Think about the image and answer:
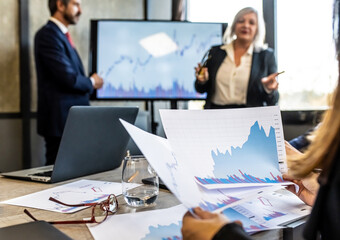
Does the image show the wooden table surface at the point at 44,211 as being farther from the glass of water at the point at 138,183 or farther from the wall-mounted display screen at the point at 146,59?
the wall-mounted display screen at the point at 146,59

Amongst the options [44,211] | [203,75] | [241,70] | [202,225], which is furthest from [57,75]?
[202,225]

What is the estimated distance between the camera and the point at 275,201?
877mm

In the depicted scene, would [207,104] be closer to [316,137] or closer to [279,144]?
[279,144]

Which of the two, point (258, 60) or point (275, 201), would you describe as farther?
point (258, 60)

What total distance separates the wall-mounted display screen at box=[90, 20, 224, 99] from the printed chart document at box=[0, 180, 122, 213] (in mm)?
1947

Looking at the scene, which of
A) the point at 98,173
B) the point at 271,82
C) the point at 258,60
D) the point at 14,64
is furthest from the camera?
the point at 14,64

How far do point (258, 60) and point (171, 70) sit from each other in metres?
0.75

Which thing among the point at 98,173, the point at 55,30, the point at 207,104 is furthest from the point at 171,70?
the point at 98,173

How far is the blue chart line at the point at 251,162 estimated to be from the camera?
0.83 m

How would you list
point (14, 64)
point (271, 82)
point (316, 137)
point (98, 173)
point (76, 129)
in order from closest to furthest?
point (316, 137) → point (76, 129) → point (98, 173) → point (271, 82) → point (14, 64)

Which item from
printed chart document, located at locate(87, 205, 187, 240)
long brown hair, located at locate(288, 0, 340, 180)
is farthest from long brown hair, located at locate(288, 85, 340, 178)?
printed chart document, located at locate(87, 205, 187, 240)

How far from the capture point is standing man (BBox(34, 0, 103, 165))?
258cm

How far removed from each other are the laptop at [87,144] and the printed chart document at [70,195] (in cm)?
7

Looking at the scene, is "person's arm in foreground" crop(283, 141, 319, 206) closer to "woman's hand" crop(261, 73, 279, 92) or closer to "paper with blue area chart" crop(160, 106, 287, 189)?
"paper with blue area chart" crop(160, 106, 287, 189)
